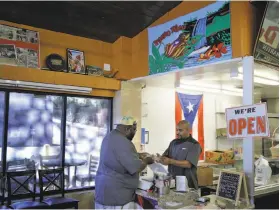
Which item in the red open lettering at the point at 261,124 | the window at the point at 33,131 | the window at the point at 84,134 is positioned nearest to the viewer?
the red open lettering at the point at 261,124

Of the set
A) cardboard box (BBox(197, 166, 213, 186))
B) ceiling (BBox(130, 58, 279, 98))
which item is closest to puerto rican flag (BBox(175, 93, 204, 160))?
ceiling (BBox(130, 58, 279, 98))

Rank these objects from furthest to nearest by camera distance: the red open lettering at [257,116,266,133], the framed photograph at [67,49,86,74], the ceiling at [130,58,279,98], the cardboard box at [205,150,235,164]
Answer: the cardboard box at [205,150,235,164] < the framed photograph at [67,49,86,74] < the ceiling at [130,58,279,98] < the red open lettering at [257,116,266,133]

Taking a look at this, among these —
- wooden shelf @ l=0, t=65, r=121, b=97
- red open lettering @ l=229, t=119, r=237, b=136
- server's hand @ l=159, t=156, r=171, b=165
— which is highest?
wooden shelf @ l=0, t=65, r=121, b=97

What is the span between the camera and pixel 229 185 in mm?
3008

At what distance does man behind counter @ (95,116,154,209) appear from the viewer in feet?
10.0

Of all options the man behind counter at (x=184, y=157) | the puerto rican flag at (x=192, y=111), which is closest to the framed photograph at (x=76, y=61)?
the man behind counter at (x=184, y=157)

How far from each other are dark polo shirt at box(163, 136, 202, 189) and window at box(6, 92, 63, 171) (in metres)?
2.06

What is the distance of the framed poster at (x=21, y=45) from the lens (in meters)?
4.14

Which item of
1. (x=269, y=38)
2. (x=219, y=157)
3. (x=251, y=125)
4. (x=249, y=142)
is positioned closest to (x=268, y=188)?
(x=249, y=142)

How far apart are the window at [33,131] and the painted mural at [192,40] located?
1772 millimetres

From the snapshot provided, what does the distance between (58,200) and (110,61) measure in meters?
2.55

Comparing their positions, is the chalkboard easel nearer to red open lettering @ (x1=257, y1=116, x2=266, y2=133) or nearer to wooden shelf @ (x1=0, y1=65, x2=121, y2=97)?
red open lettering @ (x1=257, y1=116, x2=266, y2=133)

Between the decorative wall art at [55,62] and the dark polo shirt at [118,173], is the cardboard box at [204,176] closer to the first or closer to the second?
the dark polo shirt at [118,173]

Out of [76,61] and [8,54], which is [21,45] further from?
[76,61]
